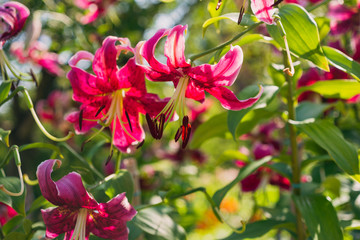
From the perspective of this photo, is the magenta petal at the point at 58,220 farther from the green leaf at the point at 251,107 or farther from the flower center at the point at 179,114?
the green leaf at the point at 251,107

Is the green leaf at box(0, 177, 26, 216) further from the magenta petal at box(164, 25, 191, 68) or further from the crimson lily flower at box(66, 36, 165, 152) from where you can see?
the magenta petal at box(164, 25, 191, 68)

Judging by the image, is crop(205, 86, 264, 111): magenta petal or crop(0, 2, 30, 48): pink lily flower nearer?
crop(205, 86, 264, 111): magenta petal

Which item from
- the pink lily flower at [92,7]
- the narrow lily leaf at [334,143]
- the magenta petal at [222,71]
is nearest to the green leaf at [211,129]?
the narrow lily leaf at [334,143]

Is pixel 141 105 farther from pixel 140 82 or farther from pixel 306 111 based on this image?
pixel 306 111

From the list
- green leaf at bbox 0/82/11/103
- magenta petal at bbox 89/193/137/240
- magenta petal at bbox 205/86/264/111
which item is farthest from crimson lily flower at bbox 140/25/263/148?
green leaf at bbox 0/82/11/103

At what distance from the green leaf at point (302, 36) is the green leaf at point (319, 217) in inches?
12.3

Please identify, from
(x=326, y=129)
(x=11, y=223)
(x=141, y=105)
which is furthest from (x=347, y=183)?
(x=11, y=223)

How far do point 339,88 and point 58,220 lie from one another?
56 centimetres

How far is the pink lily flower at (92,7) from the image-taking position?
132 cm

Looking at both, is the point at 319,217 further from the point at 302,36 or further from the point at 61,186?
the point at 61,186

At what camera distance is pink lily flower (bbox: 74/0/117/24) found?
132 centimetres

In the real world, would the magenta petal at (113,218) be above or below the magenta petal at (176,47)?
below

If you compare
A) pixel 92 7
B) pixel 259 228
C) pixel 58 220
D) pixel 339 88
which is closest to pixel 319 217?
pixel 259 228

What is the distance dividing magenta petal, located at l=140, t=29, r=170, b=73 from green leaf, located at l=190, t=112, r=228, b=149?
325 millimetres
